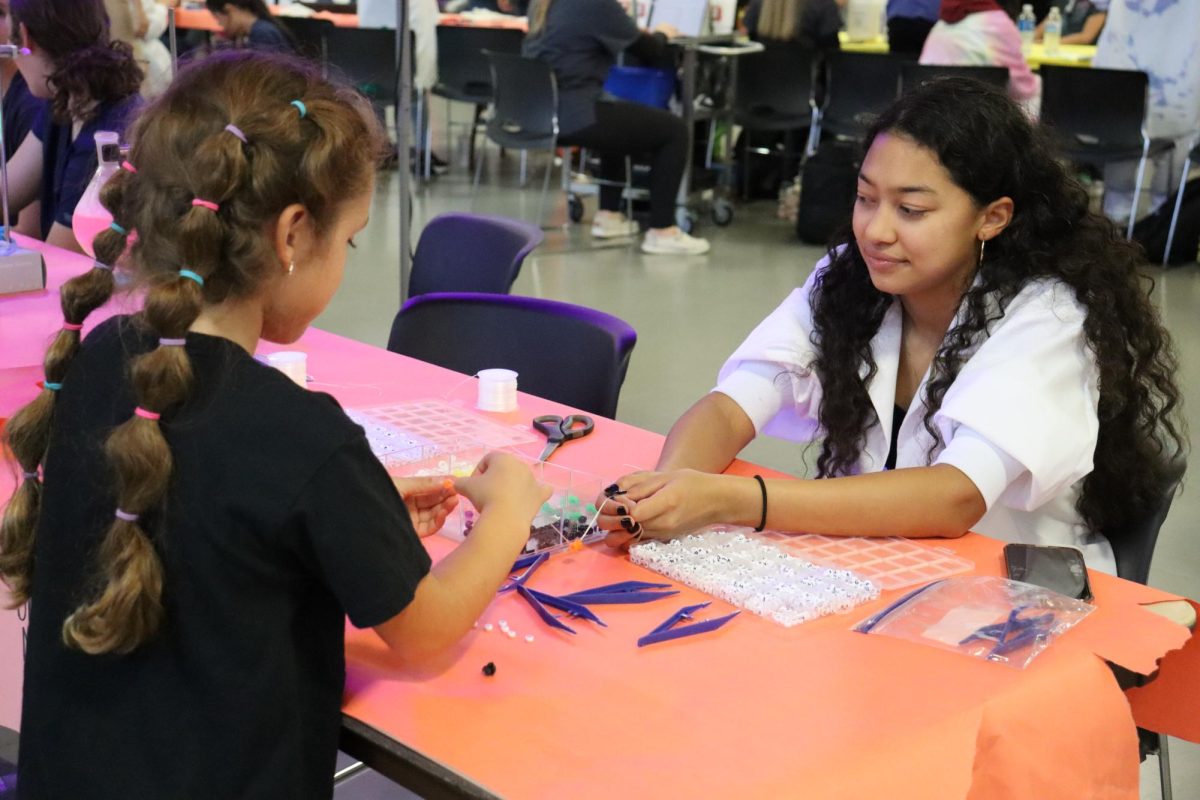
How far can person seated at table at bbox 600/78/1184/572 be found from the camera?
1.53 metres

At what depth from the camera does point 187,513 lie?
3.28 feet

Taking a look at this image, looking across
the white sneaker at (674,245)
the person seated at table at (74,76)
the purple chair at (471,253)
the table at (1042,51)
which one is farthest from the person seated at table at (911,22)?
the person seated at table at (74,76)

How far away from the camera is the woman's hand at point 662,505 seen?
1.42 metres

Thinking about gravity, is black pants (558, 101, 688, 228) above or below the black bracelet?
below

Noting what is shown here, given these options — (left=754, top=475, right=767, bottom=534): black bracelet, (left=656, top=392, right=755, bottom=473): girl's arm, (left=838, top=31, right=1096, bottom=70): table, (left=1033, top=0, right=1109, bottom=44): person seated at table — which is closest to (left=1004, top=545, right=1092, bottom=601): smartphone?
(left=754, top=475, right=767, bottom=534): black bracelet

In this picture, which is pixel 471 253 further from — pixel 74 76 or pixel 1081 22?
pixel 1081 22

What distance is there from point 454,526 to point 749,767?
0.52 metres

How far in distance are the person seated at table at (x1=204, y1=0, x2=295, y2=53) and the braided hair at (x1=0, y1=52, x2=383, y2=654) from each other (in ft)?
18.6

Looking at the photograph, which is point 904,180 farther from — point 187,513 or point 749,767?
point 187,513

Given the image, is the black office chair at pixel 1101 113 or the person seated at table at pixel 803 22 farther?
the person seated at table at pixel 803 22

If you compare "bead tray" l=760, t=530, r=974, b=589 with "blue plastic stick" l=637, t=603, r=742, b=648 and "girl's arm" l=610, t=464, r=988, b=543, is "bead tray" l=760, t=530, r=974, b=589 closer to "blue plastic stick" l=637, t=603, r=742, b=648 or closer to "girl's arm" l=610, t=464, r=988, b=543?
"girl's arm" l=610, t=464, r=988, b=543

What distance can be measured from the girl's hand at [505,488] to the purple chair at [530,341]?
2.71 feet

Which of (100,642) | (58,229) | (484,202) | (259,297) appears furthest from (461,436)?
(484,202)

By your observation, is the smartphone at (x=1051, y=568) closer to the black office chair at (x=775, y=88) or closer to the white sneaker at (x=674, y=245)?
the white sneaker at (x=674, y=245)
